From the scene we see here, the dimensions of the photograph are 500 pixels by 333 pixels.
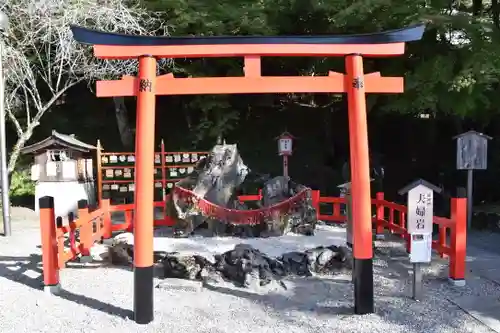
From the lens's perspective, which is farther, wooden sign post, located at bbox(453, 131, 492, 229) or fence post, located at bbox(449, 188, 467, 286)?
wooden sign post, located at bbox(453, 131, 492, 229)

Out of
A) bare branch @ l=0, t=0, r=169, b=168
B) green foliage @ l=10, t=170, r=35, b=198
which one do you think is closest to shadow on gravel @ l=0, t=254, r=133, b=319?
bare branch @ l=0, t=0, r=169, b=168

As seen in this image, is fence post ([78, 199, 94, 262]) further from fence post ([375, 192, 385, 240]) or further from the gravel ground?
fence post ([375, 192, 385, 240])

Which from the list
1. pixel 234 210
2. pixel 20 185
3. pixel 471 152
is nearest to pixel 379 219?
pixel 234 210

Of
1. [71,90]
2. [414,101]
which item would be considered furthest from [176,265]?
[71,90]

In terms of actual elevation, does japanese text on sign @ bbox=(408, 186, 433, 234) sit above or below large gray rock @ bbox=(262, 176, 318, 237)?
above

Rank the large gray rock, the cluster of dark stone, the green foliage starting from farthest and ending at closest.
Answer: the green foliage, the large gray rock, the cluster of dark stone

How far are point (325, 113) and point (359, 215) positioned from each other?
1190 centimetres

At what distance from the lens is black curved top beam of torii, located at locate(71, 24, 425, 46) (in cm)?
462

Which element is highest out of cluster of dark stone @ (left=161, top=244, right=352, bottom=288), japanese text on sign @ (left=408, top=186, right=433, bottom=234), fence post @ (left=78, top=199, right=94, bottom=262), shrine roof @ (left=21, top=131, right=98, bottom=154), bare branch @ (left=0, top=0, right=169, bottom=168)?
bare branch @ (left=0, top=0, right=169, bottom=168)

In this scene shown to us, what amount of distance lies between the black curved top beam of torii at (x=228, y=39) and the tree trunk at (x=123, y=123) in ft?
37.0

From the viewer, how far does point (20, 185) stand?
540 inches

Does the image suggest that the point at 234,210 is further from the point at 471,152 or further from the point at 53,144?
the point at 53,144

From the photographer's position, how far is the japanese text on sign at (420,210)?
5.07 m

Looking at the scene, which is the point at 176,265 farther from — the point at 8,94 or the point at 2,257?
the point at 8,94
